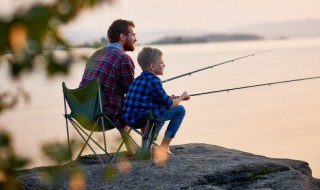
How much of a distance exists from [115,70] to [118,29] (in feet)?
1.00

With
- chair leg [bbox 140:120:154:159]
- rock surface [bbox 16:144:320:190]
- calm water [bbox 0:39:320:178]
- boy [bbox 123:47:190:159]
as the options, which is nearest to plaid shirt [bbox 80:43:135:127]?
boy [bbox 123:47:190:159]

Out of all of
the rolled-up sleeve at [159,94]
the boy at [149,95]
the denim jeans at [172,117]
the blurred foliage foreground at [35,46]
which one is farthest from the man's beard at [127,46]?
the blurred foliage foreground at [35,46]

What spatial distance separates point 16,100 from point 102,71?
146 inches

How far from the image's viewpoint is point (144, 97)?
202 inches

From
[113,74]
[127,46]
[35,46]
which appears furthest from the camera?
[127,46]

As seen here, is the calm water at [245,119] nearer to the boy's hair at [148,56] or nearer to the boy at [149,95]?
the boy at [149,95]

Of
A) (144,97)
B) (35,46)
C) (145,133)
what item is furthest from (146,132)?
(35,46)

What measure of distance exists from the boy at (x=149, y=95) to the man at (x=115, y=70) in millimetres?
165

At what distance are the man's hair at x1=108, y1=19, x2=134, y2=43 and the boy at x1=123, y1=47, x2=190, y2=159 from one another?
0.35 metres

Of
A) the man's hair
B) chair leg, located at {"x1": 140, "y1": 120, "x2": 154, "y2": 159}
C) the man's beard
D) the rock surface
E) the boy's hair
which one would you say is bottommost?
the rock surface

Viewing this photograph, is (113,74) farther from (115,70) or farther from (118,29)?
(118,29)

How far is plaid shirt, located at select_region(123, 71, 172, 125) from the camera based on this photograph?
5.12 meters

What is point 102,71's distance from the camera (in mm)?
5363

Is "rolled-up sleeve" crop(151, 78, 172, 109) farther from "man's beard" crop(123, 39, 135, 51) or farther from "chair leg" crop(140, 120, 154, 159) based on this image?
"man's beard" crop(123, 39, 135, 51)
